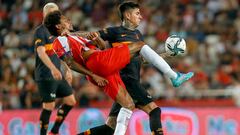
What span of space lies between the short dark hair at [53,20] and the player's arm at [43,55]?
592 mm

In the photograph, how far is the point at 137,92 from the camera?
1095cm

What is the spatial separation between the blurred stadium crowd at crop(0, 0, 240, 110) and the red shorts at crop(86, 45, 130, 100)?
6.95 metres

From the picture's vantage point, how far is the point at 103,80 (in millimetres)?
10531

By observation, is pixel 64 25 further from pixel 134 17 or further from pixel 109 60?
pixel 109 60

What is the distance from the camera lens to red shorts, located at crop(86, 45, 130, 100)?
34.3 feet

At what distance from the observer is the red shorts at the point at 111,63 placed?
412 inches

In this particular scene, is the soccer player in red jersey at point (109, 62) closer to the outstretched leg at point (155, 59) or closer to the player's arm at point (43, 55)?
the outstretched leg at point (155, 59)

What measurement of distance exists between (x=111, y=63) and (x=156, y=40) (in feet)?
30.9

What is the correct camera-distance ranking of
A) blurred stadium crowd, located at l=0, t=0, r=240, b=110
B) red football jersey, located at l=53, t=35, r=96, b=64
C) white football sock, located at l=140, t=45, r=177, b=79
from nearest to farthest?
white football sock, located at l=140, t=45, r=177, b=79
red football jersey, located at l=53, t=35, r=96, b=64
blurred stadium crowd, located at l=0, t=0, r=240, b=110

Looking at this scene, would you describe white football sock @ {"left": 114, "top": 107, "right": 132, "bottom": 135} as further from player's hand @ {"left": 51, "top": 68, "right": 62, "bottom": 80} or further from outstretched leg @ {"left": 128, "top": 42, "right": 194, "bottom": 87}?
player's hand @ {"left": 51, "top": 68, "right": 62, "bottom": 80}

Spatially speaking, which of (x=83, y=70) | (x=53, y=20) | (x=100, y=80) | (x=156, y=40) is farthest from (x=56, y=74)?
(x=156, y=40)

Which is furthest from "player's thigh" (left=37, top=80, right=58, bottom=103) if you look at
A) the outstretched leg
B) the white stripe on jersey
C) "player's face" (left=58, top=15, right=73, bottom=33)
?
the outstretched leg

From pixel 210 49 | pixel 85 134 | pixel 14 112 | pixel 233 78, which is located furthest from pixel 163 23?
pixel 85 134

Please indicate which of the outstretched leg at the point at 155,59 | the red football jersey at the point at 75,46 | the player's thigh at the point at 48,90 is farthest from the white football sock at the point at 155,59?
the player's thigh at the point at 48,90
